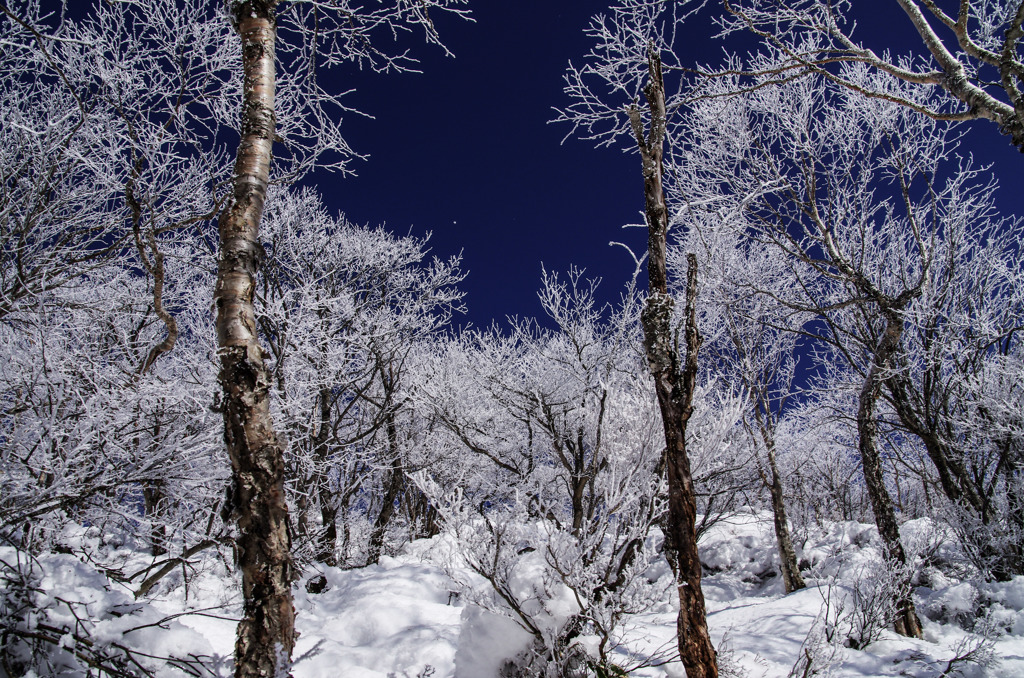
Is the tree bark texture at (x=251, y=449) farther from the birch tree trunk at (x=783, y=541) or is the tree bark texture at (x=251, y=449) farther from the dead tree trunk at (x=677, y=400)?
the birch tree trunk at (x=783, y=541)

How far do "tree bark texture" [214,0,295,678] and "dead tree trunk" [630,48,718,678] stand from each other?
2041 mm

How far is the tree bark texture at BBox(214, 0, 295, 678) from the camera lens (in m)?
1.97

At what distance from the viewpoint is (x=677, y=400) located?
9.86 ft

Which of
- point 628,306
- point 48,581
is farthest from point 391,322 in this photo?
point 48,581

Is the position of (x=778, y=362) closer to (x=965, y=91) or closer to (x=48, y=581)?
(x=965, y=91)

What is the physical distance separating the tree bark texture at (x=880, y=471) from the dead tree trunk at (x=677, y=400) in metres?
4.39

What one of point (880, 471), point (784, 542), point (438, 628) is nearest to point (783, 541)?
point (784, 542)

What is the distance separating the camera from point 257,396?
2199 mm

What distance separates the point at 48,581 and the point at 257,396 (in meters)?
2.28

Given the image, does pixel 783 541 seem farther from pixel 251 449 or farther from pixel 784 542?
pixel 251 449

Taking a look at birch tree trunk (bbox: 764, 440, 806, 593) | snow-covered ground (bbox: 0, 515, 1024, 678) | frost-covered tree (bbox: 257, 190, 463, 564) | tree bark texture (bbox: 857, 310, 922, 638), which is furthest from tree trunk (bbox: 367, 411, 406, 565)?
tree bark texture (bbox: 857, 310, 922, 638)

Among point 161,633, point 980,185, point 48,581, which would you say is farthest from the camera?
point 980,185

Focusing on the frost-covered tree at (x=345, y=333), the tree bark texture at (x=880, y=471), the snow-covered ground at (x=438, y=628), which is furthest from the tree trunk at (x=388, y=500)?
the tree bark texture at (x=880, y=471)

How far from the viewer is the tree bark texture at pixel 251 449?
1.97m
